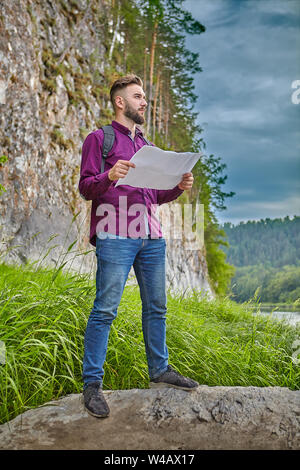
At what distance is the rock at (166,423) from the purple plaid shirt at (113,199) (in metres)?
1.15

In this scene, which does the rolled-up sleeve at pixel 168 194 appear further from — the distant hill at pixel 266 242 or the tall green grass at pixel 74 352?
the distant hill at pixel 266 242

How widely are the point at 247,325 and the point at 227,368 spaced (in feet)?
6.47

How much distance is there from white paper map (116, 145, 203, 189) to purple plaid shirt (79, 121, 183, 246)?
20cm

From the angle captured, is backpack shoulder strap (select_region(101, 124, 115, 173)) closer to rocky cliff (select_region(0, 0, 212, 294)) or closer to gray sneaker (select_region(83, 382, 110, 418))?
gray sneaker (select_region(83, 382, 110, 418))

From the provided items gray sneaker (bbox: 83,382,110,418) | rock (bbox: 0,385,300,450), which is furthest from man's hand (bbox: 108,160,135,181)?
rock (bbox: 0,385,300,450)

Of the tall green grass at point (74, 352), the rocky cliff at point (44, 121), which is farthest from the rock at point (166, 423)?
the rocky cliff at point (44, 121)

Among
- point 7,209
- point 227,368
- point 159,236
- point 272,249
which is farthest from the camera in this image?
point 272,249

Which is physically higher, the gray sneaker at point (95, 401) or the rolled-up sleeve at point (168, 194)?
the rolled-up sleeve at point (168, 194)

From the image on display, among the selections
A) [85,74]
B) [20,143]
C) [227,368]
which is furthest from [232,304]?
[85,74]

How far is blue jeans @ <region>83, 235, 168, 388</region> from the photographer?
2.66 meters

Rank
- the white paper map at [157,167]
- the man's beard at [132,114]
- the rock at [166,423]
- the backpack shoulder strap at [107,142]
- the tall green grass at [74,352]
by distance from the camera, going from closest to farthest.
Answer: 1. the rock at [166,423]
2. the white paper map at [157,167]
3. the tall green grass at [74,352]
4. the backpack shoulder strap at [107,142]
5. the man's beard at [132,114]

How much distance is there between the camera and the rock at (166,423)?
7.72 feet
